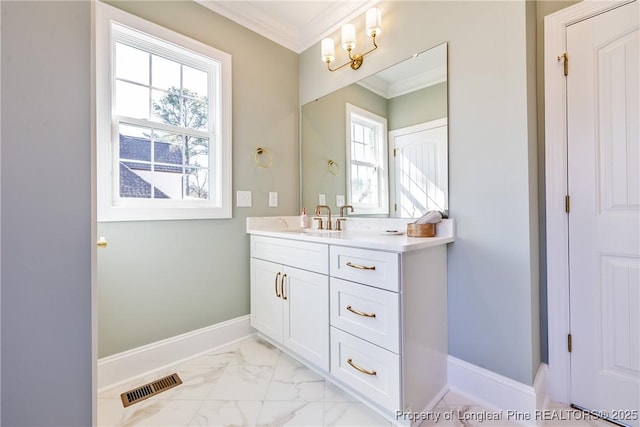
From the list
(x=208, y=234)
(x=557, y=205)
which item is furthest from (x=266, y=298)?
(x=557, y=205)

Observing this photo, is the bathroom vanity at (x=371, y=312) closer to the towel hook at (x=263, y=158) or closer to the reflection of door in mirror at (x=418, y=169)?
the reflection of door in mirror at (x=418, y=169)

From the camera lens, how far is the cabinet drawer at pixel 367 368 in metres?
1.25

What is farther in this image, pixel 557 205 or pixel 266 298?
pixel 266 298

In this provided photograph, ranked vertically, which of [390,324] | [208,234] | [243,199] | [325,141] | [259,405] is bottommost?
[259,405]

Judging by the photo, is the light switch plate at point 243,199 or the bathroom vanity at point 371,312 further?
the light switch plate at point 243,199

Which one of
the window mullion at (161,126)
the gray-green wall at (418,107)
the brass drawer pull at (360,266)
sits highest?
the gray-green wall at (418,107)

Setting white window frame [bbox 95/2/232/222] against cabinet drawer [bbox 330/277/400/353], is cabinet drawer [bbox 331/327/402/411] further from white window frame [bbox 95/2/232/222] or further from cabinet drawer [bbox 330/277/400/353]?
white window frame [bbox 95/2/232/222]

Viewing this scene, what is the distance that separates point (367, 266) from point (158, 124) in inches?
63.8

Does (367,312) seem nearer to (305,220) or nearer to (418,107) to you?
(305,220)

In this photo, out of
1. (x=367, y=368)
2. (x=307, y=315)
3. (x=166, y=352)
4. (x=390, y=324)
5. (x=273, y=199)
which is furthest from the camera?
(x=273, y=199)

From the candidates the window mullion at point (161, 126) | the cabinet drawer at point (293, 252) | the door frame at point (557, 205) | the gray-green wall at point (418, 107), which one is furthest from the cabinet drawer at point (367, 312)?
the window mullion at point (161, 126)

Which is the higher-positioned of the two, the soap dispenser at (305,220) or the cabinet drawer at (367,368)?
the soap dispenser at (305,220)

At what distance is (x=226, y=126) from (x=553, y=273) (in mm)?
2240

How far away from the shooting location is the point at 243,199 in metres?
2.18
